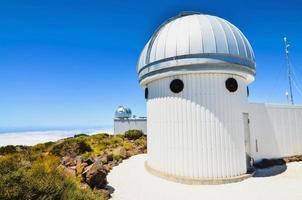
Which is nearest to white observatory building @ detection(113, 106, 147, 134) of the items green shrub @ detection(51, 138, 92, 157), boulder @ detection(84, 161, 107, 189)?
green shrub @ detection(51, 138, 92, 157)

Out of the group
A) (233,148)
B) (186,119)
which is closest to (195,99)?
(186,119)

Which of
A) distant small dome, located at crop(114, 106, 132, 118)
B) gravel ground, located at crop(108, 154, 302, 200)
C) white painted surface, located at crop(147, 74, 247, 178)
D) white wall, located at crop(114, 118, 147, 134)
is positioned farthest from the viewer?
distant small dome, located at crop(114, 106, 132, 118)

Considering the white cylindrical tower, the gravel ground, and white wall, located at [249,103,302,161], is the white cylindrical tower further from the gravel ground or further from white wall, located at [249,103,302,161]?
white wall, located at [249,103,302,161]

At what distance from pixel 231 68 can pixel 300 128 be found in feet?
21.1

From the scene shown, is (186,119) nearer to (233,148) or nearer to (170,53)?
(233,148)

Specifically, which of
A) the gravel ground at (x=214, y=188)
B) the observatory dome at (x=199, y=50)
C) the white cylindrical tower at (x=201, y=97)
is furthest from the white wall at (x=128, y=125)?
the observatory dome at (x=199, y=50)

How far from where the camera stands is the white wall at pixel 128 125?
104ft

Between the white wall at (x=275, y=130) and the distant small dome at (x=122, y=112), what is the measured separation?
27376 mm

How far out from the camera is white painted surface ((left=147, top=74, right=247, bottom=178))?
24.1 feet

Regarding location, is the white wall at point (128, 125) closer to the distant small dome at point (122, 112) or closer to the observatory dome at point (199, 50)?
the distant small dome at point (122, 112)

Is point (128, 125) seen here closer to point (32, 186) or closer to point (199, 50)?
point (199, 50)

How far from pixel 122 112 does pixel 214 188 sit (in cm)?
3023

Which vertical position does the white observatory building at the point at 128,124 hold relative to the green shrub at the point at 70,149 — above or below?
above

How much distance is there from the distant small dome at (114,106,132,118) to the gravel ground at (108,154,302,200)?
1077 inches
